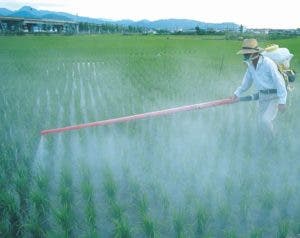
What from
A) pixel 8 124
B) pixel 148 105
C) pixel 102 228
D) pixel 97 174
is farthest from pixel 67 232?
pixel 148 105

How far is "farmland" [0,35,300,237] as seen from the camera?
313 centimetres

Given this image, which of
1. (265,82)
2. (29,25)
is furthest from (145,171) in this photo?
(29,25)

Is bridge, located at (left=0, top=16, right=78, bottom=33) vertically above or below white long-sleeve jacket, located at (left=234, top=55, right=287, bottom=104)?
below

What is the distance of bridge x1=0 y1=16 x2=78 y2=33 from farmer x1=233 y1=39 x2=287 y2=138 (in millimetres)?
40664

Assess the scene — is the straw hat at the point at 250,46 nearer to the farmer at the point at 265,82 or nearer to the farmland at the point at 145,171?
the farmer at the point at 265,82

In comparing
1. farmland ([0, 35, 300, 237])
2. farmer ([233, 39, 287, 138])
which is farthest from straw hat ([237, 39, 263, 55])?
farmland ([0, 35, 300, 237])

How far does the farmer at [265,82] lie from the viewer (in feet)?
13.3

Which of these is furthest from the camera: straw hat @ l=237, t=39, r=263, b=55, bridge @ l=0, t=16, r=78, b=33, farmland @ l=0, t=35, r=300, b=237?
bridge @ l=0, t=16, r=78, b=33

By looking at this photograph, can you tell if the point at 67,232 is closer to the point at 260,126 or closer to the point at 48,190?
the point at 48,190

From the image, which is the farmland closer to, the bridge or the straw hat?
the straw hat

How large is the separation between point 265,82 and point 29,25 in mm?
55363

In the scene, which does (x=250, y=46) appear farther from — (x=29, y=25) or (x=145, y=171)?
(x=29, y=25)

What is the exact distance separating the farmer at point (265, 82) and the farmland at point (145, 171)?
404 millimetres

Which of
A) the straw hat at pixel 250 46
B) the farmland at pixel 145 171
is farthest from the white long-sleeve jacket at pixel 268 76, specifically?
the farmland at pixel 145 171
